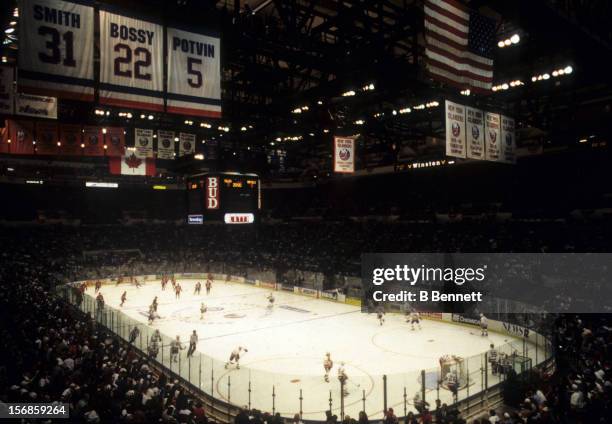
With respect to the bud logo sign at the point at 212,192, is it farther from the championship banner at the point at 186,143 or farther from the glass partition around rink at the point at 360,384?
the glass partition around rink at the point at 360,384

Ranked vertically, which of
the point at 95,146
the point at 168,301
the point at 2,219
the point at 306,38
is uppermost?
the point at 306,38

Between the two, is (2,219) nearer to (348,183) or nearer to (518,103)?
(348,183)

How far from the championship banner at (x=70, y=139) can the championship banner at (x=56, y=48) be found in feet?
41.4

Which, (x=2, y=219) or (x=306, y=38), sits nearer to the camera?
(x=306, y=38)

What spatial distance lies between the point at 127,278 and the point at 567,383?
3882 centimetres

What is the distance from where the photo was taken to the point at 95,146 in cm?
1906

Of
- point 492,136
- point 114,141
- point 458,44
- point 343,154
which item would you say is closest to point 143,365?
point 114,141

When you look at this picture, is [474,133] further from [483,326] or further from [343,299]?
[343,299]

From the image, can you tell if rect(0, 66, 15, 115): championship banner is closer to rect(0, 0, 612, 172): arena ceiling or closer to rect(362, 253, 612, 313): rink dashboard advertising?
rect(0, 0, 612, 172): arena ceiling

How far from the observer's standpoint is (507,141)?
17.0m

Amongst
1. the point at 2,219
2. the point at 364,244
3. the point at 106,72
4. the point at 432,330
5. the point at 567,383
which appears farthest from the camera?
the point at 2,219

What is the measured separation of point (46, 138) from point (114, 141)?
270 centimetres

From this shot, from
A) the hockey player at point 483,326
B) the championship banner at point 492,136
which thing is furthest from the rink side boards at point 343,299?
the championship banner at point 492,136

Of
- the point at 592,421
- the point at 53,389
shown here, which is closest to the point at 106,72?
the point at 53,389
